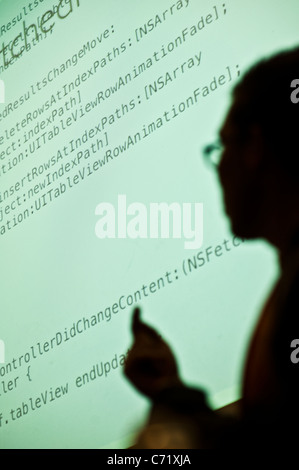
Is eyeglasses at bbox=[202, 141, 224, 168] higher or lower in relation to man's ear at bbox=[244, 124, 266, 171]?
higher

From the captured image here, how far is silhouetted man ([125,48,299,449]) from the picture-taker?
0.68 meters

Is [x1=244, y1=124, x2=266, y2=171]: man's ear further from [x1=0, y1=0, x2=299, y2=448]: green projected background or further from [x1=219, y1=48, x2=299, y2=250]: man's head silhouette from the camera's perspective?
[x1=0, y1=0, x2=299, y2=448]: green projected background

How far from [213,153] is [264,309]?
315mm

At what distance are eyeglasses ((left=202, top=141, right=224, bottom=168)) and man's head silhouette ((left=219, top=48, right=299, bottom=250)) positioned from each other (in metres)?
0.02

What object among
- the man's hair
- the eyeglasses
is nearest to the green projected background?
the eyeglasses

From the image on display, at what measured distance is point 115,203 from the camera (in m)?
1.22

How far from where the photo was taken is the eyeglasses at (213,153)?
959 millimetres

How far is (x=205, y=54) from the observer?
3.84 ft

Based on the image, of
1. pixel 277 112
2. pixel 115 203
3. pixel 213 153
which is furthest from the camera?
pixel 115 203

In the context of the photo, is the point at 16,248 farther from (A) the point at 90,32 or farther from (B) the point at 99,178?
(A) the point at 90,32

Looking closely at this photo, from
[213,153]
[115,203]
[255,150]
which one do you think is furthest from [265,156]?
[115,203]

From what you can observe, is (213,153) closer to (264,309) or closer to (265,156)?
(265,156)
